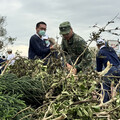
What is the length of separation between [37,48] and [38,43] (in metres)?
0.14

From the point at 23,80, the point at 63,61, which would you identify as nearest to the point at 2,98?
the point at 23,80

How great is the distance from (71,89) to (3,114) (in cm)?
54

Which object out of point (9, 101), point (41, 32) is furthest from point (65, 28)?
point (9, 101)

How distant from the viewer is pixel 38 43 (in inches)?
159

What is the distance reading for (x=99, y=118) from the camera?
136 cm

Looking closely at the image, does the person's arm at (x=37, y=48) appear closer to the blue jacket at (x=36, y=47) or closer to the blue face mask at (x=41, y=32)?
the blue jacket at (x=36, y=47)

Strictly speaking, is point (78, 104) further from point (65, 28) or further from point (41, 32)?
point (41, 32)

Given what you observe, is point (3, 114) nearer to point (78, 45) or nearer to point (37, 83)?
point (37, 83)

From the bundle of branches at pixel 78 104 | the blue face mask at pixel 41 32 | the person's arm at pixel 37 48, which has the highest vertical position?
the blue face mask at pixel 41 32

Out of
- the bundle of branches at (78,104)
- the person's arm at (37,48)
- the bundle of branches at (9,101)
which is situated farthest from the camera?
Result: the person's arm at (37,48)

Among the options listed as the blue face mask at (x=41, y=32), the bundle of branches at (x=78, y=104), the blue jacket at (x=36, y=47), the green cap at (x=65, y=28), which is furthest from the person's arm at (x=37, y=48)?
the bundle of branches at (x=78, y=104)

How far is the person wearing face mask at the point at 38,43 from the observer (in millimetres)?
3893

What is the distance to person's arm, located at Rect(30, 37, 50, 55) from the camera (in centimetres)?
380

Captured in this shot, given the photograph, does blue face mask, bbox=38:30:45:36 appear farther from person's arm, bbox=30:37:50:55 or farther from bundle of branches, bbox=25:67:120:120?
bundle of branches, bbox=25:67:120:120
